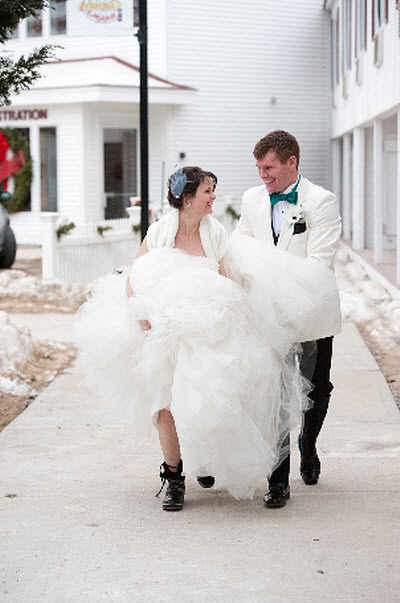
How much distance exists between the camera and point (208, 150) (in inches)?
968

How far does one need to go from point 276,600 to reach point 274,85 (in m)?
22.5

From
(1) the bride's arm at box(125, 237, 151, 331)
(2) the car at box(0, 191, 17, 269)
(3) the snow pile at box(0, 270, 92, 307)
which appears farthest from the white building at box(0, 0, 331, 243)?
(1) the bride's arm at box(125, 237, 151, 331)

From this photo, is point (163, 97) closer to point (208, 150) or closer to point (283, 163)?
point (208, 150)

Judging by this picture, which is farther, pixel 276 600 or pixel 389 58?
pixel 389 58

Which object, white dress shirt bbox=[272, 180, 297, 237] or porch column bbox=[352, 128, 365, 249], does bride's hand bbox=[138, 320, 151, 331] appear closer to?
white dress shirt bbox=[272, 180, 297, 237]

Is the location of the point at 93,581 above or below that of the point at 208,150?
below

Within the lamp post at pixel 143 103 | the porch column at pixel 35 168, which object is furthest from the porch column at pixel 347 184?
the lamp post at pixel 143 103

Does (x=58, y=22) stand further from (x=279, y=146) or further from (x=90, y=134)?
(x=279, y=146)

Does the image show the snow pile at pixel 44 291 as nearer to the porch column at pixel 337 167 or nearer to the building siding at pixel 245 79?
the building siding at pixel 245 79

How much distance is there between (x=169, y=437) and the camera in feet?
17.0

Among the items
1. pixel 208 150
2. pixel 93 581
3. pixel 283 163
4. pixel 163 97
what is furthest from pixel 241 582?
pixel 208 150

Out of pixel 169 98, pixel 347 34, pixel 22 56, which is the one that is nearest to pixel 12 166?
pixel 169 98

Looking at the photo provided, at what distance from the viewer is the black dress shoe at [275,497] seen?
16.8 ft

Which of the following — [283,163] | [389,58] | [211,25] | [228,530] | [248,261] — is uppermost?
[211,25]
